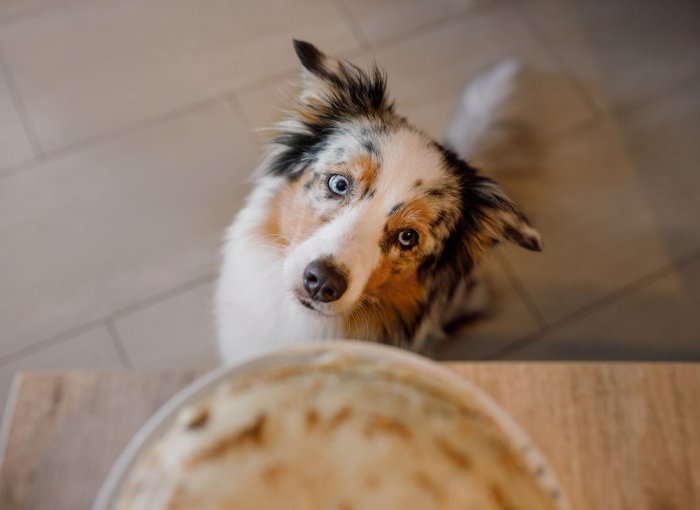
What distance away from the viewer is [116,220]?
5.47ft

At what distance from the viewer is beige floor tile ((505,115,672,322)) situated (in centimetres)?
169

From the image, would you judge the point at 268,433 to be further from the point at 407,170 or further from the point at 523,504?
the point at 407,170

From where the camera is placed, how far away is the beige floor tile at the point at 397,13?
193 cm

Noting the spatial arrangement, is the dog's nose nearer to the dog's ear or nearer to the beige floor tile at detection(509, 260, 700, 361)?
the dog's ear

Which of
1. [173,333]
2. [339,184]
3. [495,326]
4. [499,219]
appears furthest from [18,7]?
[495,326]

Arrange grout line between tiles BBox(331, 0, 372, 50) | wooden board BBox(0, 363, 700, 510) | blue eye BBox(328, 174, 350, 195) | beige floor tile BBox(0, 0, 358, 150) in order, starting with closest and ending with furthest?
wooden board BBox(0, 363, 700, 510) → blue eye BBox(328, 174, 350, 195) → beige floor tile BBox(0, 0, 358, 150) → grout line between tiles BBox(331, 0, 372, 50)

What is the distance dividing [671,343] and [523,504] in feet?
4.99

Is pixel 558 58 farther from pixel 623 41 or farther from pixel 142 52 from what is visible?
pixel 142 52

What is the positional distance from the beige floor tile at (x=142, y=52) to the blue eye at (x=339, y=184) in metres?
0.90

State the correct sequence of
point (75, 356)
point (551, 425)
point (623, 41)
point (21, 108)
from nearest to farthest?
point (551, 425), point (75, 356), point (21, 108), point (623, 41)

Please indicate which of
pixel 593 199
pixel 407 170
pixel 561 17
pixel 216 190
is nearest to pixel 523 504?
pixel 407 170

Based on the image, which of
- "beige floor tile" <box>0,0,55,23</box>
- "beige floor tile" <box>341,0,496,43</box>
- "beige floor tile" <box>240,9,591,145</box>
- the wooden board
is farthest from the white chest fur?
"beige floor tile" <box>0,0,55,23</box>

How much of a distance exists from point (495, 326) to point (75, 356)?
118cm

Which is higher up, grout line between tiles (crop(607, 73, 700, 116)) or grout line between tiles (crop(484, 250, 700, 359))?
grout line between tiles (crop(607, 73, 700, 116))
